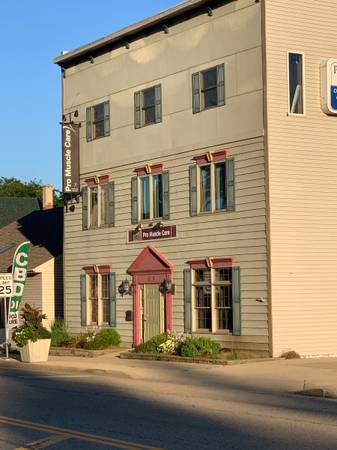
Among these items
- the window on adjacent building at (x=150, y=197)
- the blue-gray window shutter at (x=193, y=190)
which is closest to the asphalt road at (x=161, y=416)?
the blue-gray window shutter at (x=193, y=190)

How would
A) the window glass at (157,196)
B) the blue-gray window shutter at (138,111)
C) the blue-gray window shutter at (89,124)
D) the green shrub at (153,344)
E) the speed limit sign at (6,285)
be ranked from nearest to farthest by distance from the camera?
the green shrub at (153,344), the speed limit sign at (6,285), the window glass at (157,196), the blue-gray window shutter at (138,111), the blue-gray window shutter at (89,124)

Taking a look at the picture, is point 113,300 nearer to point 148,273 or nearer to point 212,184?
point 148,273

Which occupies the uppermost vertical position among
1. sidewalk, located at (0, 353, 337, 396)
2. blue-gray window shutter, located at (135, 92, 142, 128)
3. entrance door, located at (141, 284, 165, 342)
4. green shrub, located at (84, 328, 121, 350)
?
blue-gray window shutter, located at (135, 92, 142, 128)

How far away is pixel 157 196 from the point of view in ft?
94.4

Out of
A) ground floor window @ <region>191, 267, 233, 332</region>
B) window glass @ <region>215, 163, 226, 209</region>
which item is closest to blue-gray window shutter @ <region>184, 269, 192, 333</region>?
ground floor window @ <region>191, 267, 233, 332</region>

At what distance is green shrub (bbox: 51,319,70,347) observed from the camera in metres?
31.2

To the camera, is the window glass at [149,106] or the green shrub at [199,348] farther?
the window glass at [149,106]

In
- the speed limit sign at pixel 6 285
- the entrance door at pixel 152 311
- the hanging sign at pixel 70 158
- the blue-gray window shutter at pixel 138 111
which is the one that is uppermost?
the blue-gray window shutter at pixel 138 111

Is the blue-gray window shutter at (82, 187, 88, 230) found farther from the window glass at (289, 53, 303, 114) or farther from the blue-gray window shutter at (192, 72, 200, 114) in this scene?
the window glass at (289, 53, 303, 114)

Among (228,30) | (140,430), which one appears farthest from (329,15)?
(140,430)

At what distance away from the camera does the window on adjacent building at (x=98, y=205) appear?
101 ft

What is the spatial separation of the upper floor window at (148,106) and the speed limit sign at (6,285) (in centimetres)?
655

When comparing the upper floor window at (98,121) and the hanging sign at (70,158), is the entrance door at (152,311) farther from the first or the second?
Answer: the upper floor window at (98,121)

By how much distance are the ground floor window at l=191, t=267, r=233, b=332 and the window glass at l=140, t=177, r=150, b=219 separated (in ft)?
10.9
